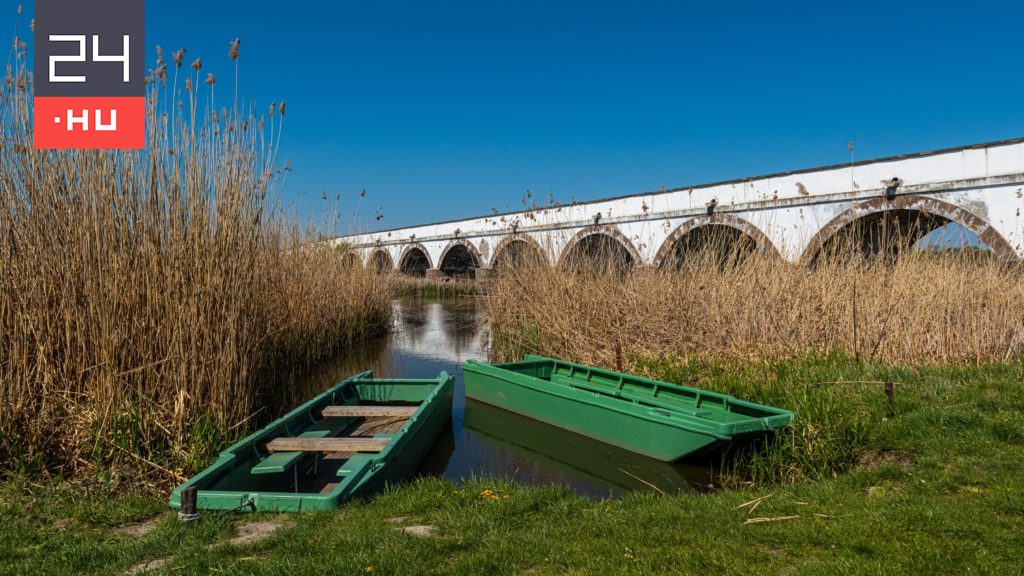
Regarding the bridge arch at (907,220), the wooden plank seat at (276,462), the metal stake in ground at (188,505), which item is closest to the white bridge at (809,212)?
the bridge arch at (907,220)

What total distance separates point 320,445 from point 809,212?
14.2 meters

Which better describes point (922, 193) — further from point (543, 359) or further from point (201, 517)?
point (201, 517)

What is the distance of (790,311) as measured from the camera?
8.76 m

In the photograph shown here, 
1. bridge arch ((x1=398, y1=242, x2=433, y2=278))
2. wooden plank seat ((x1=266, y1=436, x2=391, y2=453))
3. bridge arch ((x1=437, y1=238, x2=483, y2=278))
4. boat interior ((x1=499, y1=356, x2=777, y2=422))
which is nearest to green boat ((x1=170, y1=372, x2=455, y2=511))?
wooden plank seat ((x1=266, y1=436, x2=391, y2=453))

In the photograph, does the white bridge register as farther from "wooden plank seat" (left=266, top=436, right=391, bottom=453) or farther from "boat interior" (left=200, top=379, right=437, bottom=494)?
"wooden plank seat" (left=266, top=436, right=391, bottom=453)

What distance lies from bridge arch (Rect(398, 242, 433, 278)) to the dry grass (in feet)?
87.6

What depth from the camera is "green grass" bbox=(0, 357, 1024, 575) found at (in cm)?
314

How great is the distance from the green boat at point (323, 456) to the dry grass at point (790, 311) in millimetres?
3277

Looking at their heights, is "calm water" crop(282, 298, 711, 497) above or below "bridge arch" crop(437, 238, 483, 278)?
below

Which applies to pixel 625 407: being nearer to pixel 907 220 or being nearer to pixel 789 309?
pixel 789 309

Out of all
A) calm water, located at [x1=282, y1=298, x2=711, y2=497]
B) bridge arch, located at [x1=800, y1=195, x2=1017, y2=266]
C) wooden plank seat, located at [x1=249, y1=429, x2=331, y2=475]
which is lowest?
calm water, located at [x1=282, y1=298, x2=711, y2=497]

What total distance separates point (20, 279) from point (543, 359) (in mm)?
6512

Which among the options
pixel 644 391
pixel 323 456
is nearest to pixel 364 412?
pixel 323 456

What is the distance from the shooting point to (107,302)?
15.7 feet
